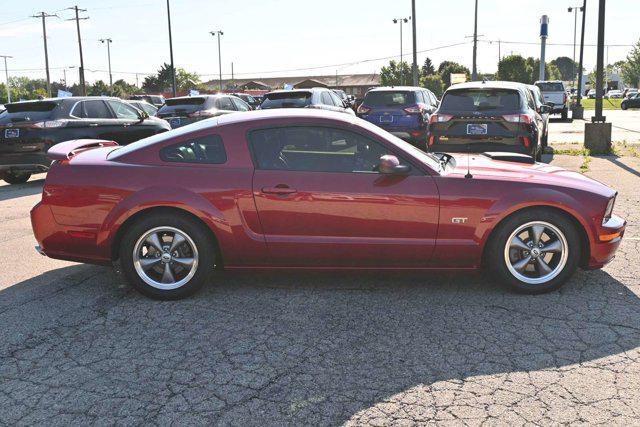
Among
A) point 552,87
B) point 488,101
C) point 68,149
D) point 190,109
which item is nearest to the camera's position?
point 68,149

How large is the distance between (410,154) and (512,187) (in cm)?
83

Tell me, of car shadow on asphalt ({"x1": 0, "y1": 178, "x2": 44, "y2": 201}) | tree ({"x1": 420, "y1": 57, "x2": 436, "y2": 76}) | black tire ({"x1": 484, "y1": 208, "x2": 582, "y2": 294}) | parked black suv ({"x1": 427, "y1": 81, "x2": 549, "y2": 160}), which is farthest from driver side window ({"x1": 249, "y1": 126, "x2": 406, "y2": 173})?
tree ({"x1": 420, "y1": 57, "x2": 436, "y2": 76})

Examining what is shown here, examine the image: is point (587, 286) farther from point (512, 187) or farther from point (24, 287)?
point (24, 287)

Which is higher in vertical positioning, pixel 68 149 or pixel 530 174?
pixel 68 149

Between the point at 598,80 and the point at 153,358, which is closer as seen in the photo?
the point at 153,358

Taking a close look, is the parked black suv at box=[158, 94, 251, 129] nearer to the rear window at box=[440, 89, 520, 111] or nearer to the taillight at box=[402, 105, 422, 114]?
the taillight at box=[402, 105, 422, 114]

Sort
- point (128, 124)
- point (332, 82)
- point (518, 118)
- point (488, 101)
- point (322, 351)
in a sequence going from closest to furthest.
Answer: point (322, 351)
point (518, 118)
point (488, 101)
point (128, 124)
point (332, 82)

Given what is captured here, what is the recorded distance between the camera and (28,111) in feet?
38.4

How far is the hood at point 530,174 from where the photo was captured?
4941 mm

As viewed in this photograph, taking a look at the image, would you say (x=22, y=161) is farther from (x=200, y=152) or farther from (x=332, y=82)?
(x=332, y=82)

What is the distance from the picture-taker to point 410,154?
16.2 feet

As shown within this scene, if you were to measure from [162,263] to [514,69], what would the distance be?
3276 inches

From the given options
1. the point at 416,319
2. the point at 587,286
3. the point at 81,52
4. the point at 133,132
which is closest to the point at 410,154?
the point at 416,319

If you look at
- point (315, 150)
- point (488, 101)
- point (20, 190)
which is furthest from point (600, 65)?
point (20, 190)
